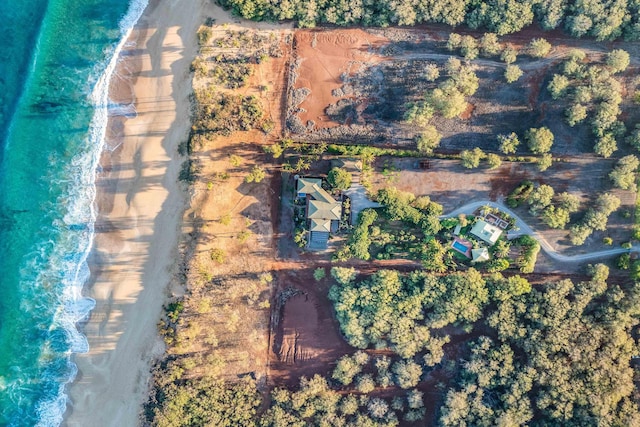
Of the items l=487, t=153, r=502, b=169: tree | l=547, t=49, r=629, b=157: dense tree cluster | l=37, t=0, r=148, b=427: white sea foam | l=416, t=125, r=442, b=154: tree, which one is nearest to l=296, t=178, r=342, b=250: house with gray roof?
l=416, t=125, r=442, b=154: tree

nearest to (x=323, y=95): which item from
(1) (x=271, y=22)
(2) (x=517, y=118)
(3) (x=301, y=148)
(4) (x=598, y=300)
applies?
(3) (x=301, y=148)

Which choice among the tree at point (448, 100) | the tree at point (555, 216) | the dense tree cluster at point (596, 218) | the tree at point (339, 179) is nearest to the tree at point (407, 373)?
the tree at point (339, 179)

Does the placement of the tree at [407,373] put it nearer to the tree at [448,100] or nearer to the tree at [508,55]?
the tree at [448,100]

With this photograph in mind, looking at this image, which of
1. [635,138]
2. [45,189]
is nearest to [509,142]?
[635,138]

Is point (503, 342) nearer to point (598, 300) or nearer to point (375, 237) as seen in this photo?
point (598, 300)

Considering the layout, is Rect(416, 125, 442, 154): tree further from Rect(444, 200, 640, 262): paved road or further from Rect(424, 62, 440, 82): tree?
Rect(444, 200, 640, 262): paved road
